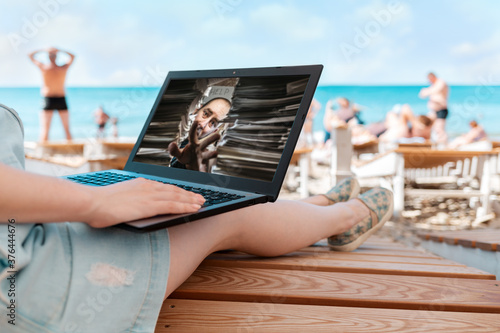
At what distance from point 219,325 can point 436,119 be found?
6.96 m

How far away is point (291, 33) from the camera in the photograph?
112 feet

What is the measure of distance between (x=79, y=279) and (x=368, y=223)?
1.03 metres

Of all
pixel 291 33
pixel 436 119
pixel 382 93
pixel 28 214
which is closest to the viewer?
pixel 28 214

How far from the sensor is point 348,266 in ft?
3.76

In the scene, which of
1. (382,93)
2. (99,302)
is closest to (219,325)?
(99,302)

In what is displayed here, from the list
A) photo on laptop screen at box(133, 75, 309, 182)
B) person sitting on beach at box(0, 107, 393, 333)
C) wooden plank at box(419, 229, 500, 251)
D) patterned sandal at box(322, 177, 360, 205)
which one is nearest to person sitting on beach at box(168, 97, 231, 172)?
photo on laptop screen at box(133, 75, 309, 182)

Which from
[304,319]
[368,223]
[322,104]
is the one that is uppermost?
[322,104]

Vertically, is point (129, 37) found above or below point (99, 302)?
above

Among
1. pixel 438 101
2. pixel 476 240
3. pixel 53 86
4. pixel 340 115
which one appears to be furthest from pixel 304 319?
pixel 340 115

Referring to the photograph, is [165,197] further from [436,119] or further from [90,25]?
[90,25]

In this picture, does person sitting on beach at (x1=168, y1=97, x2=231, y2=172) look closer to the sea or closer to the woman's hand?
the woman's hand

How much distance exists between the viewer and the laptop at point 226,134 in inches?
37.9

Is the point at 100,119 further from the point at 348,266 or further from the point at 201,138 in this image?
the point at 348,266

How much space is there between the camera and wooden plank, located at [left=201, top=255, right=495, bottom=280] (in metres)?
1.12
